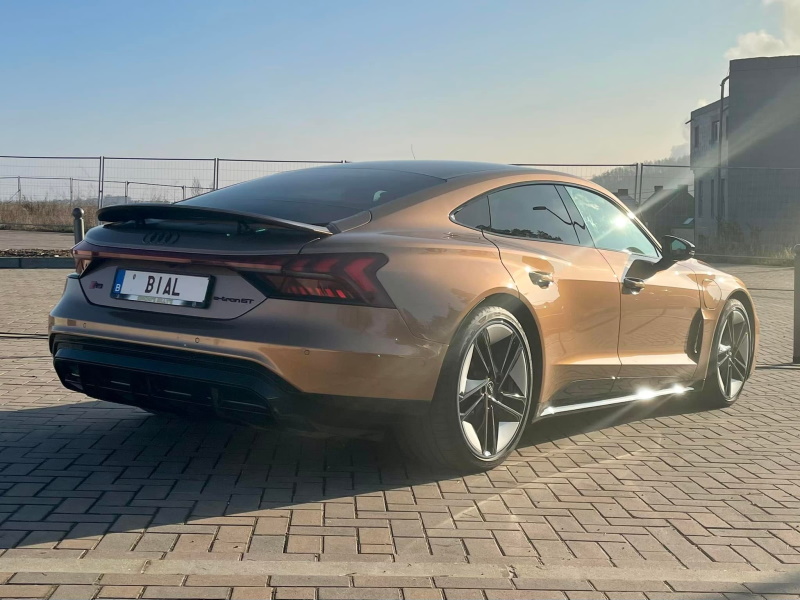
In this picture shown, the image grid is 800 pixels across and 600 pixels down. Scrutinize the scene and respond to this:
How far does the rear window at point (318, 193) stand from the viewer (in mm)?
4672

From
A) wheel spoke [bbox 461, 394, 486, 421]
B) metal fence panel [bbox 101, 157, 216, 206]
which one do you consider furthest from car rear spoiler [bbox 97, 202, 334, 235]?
metal fence panel [bbox 101, 157, 216, 206]

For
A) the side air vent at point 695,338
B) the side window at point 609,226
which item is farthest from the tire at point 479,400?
the side air vent at point 695,338

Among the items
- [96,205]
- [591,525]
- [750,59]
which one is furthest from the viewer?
[750,59]

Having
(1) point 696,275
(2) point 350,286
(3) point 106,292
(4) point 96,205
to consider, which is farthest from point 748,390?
(4) point 96,205

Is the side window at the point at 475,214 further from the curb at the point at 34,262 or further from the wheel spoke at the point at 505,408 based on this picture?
the curb at the point at 34,262

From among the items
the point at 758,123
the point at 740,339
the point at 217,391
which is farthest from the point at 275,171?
the point at 758,123

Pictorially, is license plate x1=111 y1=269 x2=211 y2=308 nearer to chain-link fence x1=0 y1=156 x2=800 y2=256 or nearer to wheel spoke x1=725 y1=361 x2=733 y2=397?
wheel spoke x1=725 y1=361 x2=733 y2=397

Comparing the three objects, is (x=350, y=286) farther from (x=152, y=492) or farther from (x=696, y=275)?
(x=696, y=275)

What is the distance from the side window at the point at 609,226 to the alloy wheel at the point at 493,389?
1.23m

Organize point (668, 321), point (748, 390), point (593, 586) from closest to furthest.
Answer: point (593, 586), point (668, 321), point (748, 390)

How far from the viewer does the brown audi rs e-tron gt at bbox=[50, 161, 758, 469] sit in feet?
13.8

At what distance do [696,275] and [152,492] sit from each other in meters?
3.94

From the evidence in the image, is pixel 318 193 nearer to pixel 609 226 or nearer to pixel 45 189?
pixel 609 226

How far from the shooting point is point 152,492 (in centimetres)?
428
